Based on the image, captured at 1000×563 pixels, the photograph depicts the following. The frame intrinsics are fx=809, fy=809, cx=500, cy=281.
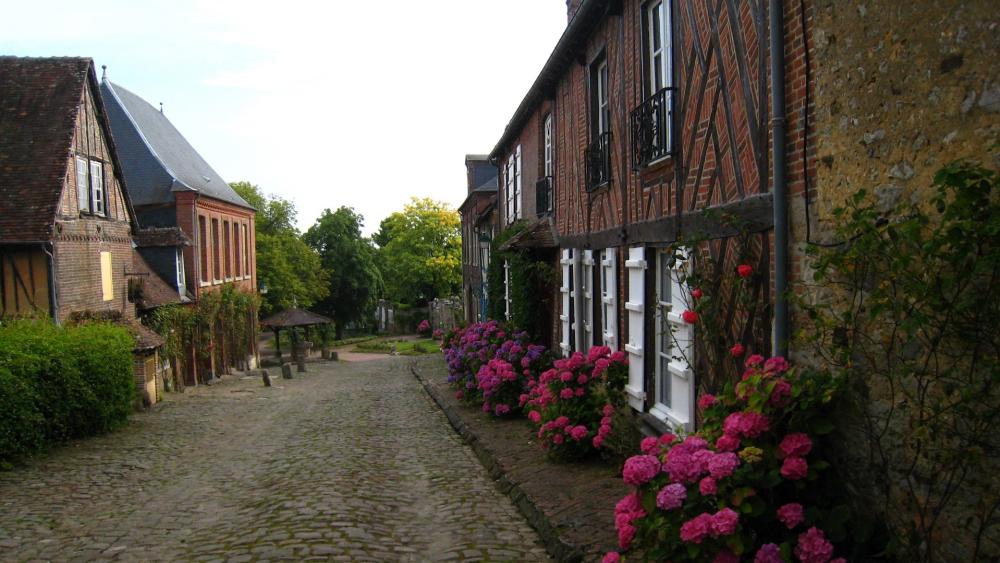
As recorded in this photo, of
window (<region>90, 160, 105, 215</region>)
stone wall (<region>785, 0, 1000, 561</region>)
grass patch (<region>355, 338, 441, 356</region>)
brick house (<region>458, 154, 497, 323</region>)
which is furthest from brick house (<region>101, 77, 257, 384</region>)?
stone wall (<region>785, 0, 1000, 561</region>)

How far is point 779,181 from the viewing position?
16.5 ft

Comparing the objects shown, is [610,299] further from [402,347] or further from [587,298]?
[402,347]

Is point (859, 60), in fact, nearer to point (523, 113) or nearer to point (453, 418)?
point (453, 418)

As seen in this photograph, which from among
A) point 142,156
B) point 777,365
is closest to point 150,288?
point 142,156

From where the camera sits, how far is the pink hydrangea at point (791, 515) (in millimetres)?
4012

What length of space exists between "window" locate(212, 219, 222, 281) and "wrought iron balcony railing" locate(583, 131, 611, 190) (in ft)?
82.5

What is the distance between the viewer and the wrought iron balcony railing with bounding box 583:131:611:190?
9.69 meters

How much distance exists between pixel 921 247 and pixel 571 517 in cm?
382

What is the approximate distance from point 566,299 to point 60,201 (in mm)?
11365

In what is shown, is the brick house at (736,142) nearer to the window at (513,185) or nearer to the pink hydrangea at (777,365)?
the pink hydrangea at (777,365)

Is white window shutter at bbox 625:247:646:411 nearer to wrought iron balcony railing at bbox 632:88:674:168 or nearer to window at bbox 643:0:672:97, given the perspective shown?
wrought iron balcony railing at bbox 632:88:674:168

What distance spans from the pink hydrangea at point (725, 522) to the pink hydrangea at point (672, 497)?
0.21m

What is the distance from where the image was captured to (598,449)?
8.37m

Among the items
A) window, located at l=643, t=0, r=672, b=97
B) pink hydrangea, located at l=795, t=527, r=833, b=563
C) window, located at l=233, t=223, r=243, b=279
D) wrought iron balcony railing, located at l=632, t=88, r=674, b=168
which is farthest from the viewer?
window, located at l=233, t=223, r=243, b=279
